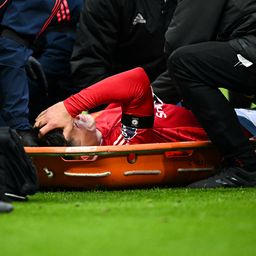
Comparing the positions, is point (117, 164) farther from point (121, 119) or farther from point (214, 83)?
point (214, 83)

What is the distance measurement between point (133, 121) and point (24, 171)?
1.03m

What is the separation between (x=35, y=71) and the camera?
5.59 m

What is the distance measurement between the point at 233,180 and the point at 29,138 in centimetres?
115

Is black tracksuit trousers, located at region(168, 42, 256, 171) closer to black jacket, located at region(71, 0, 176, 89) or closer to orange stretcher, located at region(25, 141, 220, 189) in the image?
orange stretcher, located at region(25, 141, 220, 189)

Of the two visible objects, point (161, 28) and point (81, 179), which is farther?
point (161, 28)

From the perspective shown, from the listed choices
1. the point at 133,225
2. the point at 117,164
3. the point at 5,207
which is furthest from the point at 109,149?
the point at 133,225

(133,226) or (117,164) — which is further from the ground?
(133,226)

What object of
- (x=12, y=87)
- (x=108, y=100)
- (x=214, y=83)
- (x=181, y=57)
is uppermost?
(x=181, y=57)

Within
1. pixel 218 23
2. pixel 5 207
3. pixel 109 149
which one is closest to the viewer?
pixel 5 207

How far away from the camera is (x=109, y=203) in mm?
3895

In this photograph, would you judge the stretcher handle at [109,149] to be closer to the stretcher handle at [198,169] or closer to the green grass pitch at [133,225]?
the stretcher handle at [198,169]

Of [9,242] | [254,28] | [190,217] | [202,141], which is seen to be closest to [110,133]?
[202,141]

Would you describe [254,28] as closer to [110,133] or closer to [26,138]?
[110,133]

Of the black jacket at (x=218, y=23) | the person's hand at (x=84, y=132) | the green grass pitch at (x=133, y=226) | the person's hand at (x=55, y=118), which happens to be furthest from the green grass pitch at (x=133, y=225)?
the black jacket at (x=218, y=23)
